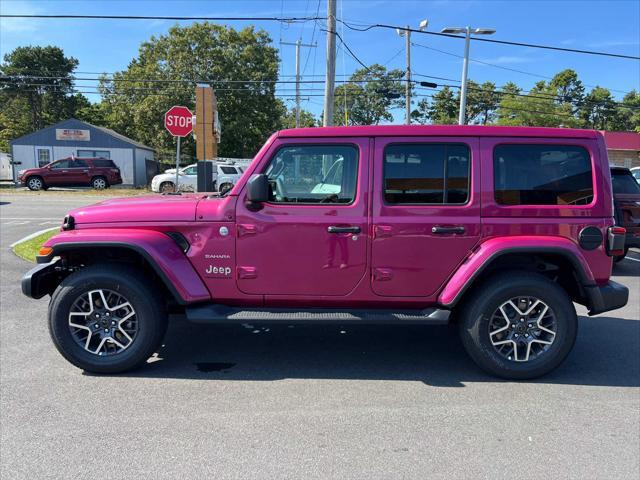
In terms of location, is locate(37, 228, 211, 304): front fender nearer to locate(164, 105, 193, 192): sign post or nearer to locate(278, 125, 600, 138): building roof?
locate(278, 125, 600, 138): building roof

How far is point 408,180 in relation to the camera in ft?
12.7

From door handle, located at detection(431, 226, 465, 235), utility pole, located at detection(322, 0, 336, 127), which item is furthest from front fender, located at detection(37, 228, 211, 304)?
utility pole, located at detection(322, 0, 336, 127)

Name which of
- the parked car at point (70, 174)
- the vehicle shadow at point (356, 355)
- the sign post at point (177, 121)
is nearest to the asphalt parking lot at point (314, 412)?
the vehicle shadow at point (356, 355)

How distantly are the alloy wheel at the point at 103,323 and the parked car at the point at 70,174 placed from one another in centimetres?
2585

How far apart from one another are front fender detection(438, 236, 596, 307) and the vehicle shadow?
797mm

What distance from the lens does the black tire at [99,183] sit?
26984mm

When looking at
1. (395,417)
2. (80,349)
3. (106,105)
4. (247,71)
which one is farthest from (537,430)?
(106,105)

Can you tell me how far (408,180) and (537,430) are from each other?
6.75 ft

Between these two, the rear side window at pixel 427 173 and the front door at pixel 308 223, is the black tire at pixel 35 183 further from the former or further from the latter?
the rear side window at pixel 427 173

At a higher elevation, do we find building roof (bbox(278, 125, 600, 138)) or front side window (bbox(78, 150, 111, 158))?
front side window (bbox(78, 150, 111, 158))

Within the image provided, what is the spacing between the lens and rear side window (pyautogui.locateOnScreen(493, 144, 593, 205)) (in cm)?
388

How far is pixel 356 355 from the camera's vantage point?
436 centimetres

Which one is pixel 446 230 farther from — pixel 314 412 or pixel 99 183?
pixel 99 183

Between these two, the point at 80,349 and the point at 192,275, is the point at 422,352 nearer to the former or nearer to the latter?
the point at 192,275
